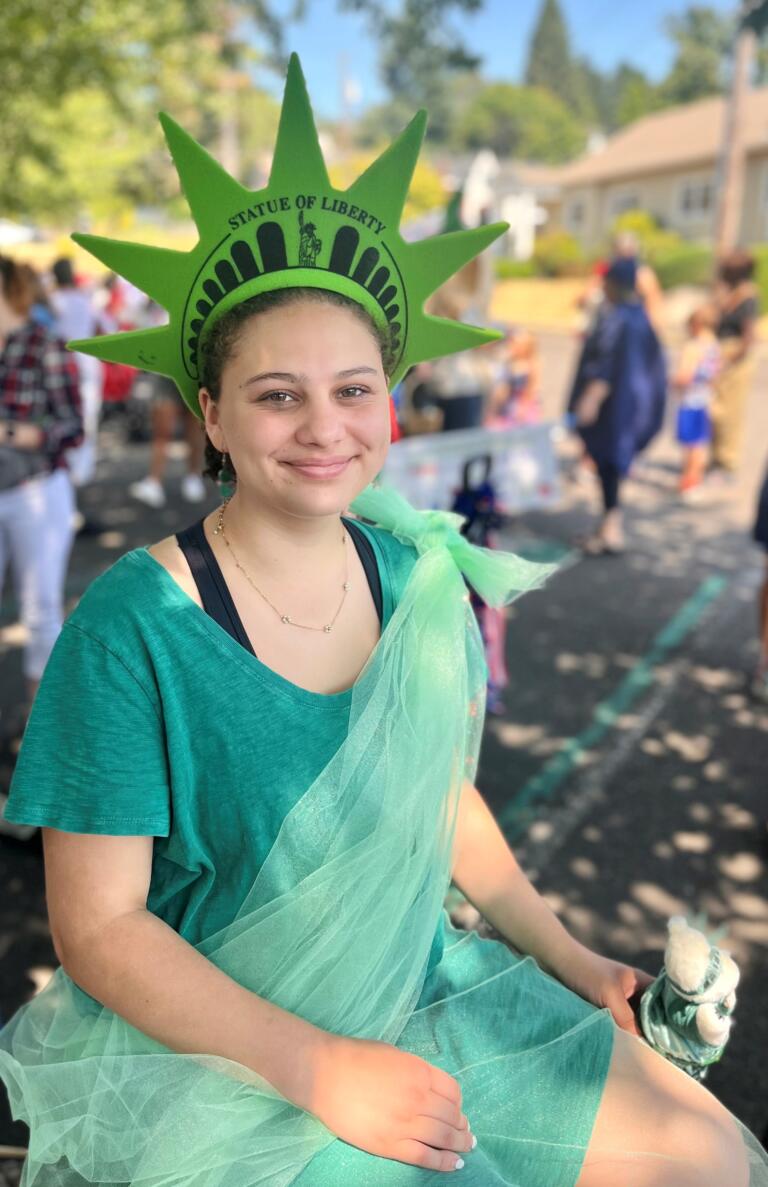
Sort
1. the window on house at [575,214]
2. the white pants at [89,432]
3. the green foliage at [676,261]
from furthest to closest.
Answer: the window on house at [575,214]
the green foliage at [676,261]
the white pants at [89,432]

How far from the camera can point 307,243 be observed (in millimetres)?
1440

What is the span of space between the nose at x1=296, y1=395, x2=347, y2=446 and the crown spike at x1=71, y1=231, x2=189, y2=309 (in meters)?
0.29

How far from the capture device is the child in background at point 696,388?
887 centimetres

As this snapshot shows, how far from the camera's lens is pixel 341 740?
153 cm

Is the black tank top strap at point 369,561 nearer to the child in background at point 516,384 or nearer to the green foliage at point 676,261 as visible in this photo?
the child in background at point 516,384

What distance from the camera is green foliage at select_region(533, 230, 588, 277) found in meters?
35.6

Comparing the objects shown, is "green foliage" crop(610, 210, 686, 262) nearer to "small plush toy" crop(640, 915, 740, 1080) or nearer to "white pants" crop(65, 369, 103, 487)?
"white pants" crop(65, 369, 103, 487)

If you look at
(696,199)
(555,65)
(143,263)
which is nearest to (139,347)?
(143,263)

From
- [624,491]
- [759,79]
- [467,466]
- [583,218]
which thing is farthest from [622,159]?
[467,466]

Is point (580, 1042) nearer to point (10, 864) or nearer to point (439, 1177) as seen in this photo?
point (439, 1177)

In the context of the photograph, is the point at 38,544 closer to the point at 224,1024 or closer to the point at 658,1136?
the point at 224,1024

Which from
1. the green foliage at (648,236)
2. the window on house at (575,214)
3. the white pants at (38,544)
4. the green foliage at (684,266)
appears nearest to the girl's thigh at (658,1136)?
the white pants at (38,544)

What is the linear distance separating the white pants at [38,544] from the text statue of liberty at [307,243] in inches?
102

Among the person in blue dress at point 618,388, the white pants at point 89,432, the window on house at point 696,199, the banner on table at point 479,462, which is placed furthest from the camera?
the window on house at point 696,199
